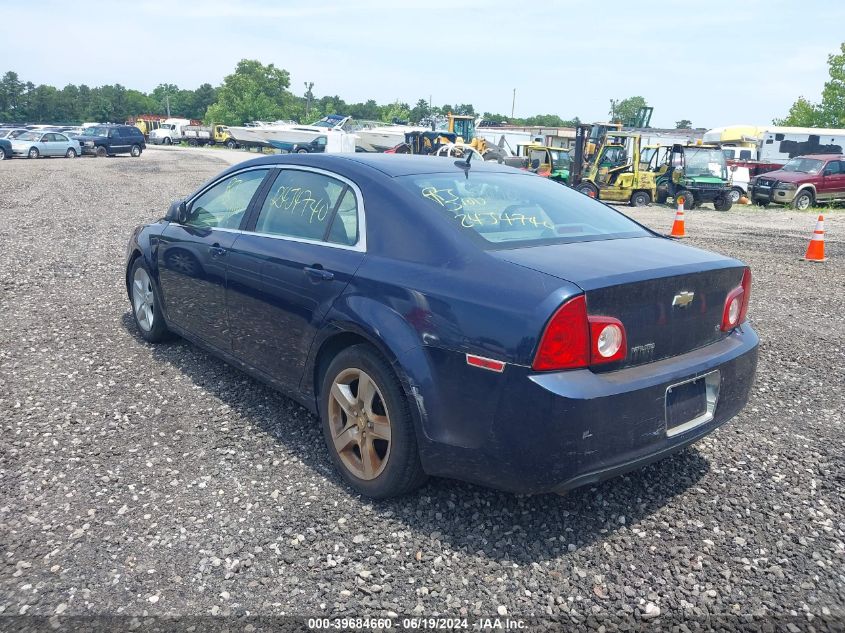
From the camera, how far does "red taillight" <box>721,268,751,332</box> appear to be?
3324 millimetres

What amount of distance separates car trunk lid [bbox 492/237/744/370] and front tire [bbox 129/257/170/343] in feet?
11.0

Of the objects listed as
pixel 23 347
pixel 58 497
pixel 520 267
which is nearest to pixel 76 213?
pixel 23 347

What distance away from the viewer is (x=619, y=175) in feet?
72.3

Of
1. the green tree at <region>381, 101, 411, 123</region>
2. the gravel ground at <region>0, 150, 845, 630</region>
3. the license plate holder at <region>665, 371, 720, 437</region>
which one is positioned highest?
the green tree at <region>381, 101, 411, 123</region>

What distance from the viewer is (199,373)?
500 centimetres

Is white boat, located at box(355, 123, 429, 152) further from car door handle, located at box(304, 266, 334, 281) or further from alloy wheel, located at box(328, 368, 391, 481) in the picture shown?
alloy wheel, located at box(328, 368, 391, 481)

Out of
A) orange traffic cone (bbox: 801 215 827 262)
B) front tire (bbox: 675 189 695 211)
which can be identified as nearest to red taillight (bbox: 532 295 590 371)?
orange traffic cone (bbox: 801 215 827 262)

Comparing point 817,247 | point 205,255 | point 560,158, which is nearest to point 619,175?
point 560,158

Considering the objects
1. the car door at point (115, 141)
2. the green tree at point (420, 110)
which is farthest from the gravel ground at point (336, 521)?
the green tree at point (420, 110)

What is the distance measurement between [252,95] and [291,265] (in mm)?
96687

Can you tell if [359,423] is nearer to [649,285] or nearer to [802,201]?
[649,285]

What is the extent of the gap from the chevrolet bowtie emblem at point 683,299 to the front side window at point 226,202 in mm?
2649

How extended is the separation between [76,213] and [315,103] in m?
141

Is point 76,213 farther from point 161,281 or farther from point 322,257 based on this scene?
point 322,257
